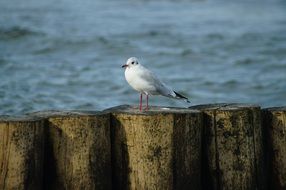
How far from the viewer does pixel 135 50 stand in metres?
19.0

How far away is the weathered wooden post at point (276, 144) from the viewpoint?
661 cm

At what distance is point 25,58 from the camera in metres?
17.7

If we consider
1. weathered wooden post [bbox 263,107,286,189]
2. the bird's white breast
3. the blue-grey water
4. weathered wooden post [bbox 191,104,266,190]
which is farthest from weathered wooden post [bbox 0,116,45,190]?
the blue-grey water

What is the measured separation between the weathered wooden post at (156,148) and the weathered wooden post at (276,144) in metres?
0.71

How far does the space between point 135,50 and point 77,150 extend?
43.0 ft

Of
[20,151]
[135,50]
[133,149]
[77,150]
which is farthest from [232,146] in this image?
[135,50]

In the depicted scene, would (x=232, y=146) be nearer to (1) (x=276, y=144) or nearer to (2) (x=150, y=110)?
(1) (x=276, y=144)

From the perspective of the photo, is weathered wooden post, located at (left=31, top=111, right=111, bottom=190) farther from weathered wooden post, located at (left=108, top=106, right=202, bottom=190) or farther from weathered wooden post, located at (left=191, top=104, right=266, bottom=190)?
weathered wooden post, located at (left=191, top=104, right=266, bottom=190)

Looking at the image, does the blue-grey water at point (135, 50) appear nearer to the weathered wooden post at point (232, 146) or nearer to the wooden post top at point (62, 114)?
the wooden post top at point (62, 114)

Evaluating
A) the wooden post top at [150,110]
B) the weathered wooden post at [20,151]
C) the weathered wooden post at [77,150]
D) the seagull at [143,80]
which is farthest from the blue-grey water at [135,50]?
the weathered wooden post at [20,151]

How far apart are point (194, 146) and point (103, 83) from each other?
882cm

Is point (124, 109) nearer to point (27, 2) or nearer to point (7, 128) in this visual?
point (7, 128)

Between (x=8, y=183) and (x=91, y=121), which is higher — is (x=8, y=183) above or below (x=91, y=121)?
below

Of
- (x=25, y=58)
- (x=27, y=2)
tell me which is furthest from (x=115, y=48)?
(x=27, y=2)
